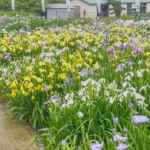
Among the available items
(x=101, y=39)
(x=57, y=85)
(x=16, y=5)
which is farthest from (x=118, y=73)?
(x=16, y=5)

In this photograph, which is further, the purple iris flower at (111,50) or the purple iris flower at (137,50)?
the purple iris flower at (111,50)

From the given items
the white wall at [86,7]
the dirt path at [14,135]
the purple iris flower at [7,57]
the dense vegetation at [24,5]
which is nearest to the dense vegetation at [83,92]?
the purple iris flower at [7,57]

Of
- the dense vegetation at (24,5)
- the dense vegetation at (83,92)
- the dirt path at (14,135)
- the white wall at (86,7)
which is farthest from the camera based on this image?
the white wall at (86,7)

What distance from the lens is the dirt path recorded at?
5312 mm

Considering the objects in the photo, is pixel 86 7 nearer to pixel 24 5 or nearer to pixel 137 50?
pixel 24 5

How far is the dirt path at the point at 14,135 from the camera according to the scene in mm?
5312

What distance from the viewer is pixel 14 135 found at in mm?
5734

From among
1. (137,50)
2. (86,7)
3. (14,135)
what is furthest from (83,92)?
(86,7)

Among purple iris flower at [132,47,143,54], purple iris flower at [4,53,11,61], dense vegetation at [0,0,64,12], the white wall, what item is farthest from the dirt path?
the white wall

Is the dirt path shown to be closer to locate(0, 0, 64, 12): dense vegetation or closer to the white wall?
locate(0, 0, 64, 12): dense vegetation

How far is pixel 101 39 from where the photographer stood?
8.93m

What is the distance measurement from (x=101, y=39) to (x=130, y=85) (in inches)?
147

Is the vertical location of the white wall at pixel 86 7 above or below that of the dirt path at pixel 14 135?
below

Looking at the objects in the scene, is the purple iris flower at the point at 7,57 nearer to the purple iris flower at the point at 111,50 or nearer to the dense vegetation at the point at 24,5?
the purple iris flower at the point at 111,50
